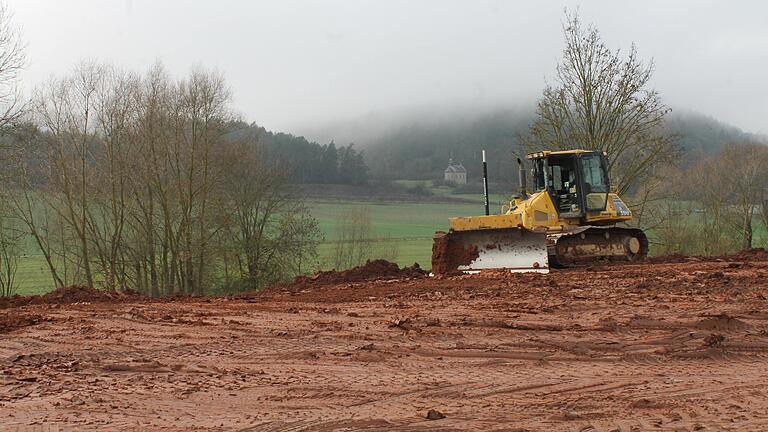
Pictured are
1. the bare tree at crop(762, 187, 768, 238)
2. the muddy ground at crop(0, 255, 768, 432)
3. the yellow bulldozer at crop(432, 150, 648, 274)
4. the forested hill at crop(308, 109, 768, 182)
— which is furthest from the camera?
the bare tree at crop(762, 187, 768, 238)

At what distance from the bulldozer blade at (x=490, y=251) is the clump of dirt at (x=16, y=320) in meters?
9.35

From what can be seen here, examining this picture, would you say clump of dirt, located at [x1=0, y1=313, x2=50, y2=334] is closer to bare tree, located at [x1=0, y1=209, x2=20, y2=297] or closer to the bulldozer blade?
the bulldozer blade

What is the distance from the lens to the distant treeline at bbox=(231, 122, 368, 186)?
51719 mm

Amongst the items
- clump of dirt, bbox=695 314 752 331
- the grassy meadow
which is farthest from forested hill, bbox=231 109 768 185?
clump of dirt, bbox=695 314 752 331

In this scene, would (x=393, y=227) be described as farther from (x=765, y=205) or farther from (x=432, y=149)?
(x=432, y=149)

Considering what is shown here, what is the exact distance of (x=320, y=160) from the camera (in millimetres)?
57125

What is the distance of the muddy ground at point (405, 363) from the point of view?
582 centimetres

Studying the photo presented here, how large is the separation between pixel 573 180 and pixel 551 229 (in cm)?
153

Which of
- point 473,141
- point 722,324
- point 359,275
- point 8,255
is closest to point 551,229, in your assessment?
point 359,275

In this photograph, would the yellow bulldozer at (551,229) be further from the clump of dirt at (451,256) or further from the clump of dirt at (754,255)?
the clump of dirt at (754,255)

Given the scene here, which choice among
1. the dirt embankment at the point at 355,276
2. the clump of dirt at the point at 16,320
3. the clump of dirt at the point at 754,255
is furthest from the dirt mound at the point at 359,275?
the clump of dirt at the point at 754,255

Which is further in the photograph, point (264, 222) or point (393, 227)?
point (393, 227)

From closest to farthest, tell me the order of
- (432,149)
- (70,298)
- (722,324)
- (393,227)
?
1. (722,324)
2. (70,298)
3. (393,227)
4. (432,149)

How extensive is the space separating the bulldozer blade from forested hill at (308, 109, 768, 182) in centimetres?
933
